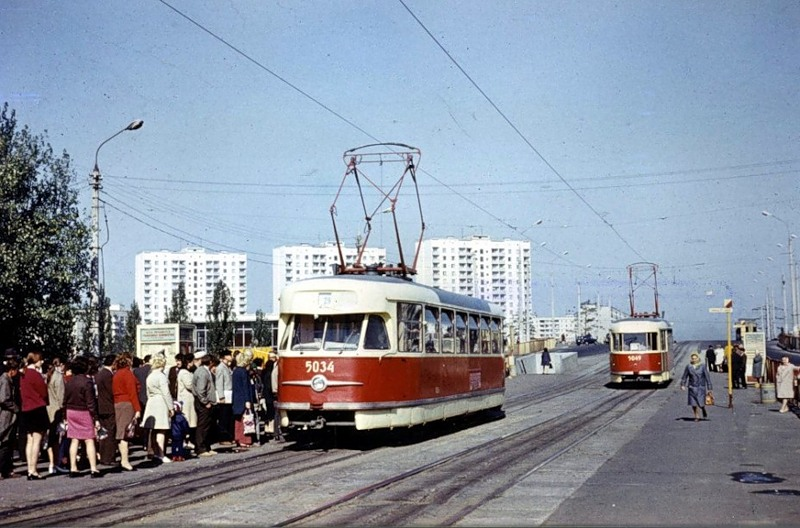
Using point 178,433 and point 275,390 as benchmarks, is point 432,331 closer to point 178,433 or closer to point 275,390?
point 275,390

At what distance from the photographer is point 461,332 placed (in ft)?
73.5

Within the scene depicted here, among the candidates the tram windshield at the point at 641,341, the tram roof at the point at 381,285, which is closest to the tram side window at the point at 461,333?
the tram roof at the point at 381,285

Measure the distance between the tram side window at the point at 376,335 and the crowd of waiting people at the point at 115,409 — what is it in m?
2.40

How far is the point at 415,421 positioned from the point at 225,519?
917 centimetres

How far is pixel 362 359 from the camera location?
1788 centimetres

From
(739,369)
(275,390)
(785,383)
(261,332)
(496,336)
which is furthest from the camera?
(261,332)

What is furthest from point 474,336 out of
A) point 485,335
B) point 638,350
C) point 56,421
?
point 638,350

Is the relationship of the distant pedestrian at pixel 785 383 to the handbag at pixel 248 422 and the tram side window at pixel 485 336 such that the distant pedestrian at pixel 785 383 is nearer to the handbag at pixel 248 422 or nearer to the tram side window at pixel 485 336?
the tram side window at pixel 485 336

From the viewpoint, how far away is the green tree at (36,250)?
2747 cm

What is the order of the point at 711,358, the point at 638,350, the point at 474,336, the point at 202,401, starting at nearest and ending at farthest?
the point at 202,401 < the point at 474,336 < the point at 638,350 < the point at 711,358

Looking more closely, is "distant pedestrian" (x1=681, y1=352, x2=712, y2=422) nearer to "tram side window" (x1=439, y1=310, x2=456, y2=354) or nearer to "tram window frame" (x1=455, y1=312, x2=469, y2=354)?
"tram window frame" (x1=455, y1=312, x2=469, y2=354)

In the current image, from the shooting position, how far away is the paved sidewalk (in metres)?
10.2

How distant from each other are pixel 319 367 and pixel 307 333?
2.41ft

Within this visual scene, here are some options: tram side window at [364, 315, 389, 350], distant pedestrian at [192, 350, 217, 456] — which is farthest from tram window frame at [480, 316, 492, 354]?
distant pedestrian at [192, 350, 217, 456]
